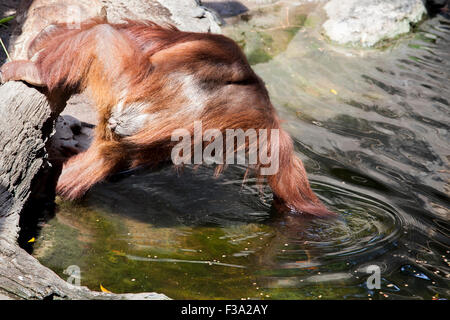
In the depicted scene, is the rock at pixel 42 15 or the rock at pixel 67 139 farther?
the rock at pixel 42 15

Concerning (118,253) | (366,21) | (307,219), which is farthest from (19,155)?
(366,21)

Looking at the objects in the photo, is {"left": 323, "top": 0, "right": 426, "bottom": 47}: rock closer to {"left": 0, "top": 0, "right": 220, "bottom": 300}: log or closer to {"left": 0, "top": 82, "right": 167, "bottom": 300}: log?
{"left": 0, "top": 0, "right": 220, "bottom": 300}: log

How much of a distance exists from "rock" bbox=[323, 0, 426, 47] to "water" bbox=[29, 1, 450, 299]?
84cm

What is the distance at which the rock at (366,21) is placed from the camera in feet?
20.6

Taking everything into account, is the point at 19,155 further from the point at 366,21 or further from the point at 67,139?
the point at 366,21

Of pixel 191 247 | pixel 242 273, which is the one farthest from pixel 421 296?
pixel 191 247

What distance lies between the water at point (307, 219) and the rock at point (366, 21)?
839mm

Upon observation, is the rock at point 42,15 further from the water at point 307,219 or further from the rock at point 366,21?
the rock at point 366,21

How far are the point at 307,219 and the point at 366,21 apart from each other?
3515 millimetres

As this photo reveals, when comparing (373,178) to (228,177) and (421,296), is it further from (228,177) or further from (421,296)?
A: (421,296)

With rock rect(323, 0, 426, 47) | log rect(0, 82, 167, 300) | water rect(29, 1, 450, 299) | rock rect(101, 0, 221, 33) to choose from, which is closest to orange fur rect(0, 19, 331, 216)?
log rect(0, 82, 167, 300)

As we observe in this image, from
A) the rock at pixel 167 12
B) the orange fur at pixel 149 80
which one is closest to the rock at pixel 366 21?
the rock at pixel 167 12

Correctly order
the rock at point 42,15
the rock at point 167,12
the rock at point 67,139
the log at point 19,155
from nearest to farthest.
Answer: the log at point 19,155
the rock at point 67,139
the rock at point 42,15
the rock at point 167,12

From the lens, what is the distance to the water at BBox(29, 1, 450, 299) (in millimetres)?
2865
